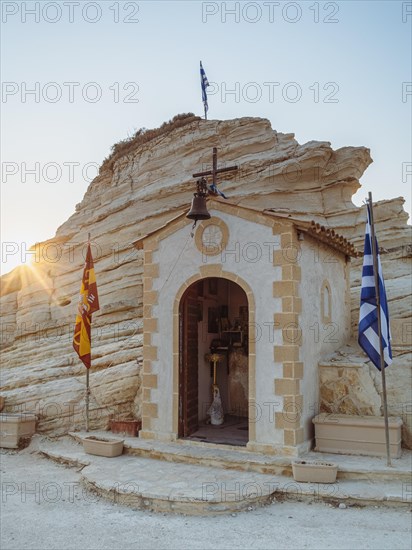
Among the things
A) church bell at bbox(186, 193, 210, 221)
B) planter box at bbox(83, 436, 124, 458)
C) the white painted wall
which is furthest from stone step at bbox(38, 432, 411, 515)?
church bell at bbox(186, 193, 210, 221)

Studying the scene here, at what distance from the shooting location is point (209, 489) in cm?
866

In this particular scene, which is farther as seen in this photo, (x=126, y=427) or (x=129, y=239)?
(x=129, y=239)

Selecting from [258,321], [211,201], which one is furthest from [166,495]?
[211,201]

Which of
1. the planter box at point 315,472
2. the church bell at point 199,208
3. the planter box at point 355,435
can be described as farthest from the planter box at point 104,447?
the church bell at point 199,208

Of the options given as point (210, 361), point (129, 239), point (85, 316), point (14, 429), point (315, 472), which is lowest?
point (315, 472)

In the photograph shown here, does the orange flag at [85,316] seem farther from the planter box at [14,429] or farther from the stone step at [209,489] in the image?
the stone step at [209,489]

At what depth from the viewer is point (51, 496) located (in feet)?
30.2

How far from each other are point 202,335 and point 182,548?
23.5ft

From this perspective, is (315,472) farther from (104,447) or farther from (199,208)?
(199,208)

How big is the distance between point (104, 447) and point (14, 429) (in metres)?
3.18

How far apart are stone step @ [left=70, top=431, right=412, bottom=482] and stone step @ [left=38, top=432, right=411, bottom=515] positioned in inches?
5.4

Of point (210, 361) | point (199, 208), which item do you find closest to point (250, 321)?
point (199, 208)

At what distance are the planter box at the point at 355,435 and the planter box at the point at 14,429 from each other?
7455mm

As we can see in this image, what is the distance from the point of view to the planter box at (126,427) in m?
12.3
